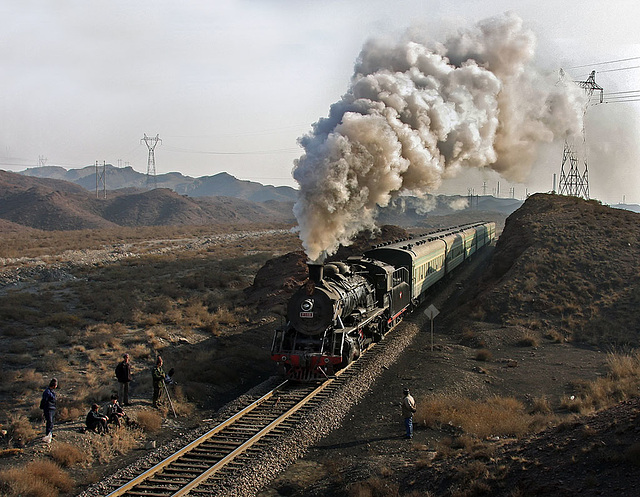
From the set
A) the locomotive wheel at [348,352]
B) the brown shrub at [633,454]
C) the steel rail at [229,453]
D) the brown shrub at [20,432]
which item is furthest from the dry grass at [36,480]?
the brown shrub at [633,454]

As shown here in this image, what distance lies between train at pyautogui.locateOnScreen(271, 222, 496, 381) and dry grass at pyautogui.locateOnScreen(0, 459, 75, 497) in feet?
22.4

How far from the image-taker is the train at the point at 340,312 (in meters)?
15.4

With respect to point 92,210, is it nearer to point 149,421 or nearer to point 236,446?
point 149,421

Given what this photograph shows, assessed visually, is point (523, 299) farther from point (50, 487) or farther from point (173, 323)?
point (50, 487)

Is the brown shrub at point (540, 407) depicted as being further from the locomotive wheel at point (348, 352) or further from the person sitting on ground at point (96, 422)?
the person sitting on ground at point (96, 422)

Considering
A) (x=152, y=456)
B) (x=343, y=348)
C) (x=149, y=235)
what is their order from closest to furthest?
(x=152, y=456) → (x=343, y=348) → (x=149, y=235)

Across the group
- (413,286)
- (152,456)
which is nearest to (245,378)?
(152,456)

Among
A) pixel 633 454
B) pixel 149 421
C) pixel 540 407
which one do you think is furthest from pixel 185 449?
pixel 540 407

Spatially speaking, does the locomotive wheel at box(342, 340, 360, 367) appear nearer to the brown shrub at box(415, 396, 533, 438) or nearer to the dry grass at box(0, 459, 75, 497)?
the brown shrub at box(415, 396, 533, 438)

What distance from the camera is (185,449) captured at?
10484mm

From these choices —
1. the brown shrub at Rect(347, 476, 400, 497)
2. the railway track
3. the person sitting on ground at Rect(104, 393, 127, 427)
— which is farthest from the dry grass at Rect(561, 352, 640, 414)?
the person sitting on ground at Rect(104, 393, 127, 427)

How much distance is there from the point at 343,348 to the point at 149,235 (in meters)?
69.3

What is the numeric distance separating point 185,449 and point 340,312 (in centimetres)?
674

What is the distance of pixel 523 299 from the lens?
997 inches
